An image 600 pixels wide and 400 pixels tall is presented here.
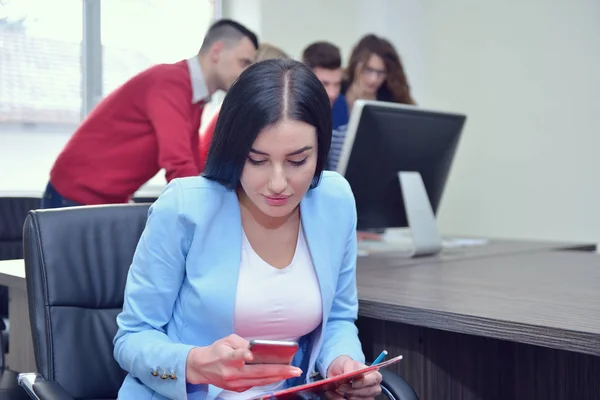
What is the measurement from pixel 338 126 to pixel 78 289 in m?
1.89

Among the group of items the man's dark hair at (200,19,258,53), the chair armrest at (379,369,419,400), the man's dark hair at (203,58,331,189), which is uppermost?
the man's dark hair at (200,19,258,53)

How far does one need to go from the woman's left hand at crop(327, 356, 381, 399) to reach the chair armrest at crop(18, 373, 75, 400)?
47 cm

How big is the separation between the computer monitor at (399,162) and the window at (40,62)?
2468 millimetres

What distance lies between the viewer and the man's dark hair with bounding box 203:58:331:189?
51.0 inches

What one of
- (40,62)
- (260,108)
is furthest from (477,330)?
(40,62)

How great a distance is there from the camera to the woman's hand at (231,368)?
112 centimetres

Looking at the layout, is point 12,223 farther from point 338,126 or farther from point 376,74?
point 376,74

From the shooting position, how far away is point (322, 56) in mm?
3230

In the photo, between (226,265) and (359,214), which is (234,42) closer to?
(359,214)

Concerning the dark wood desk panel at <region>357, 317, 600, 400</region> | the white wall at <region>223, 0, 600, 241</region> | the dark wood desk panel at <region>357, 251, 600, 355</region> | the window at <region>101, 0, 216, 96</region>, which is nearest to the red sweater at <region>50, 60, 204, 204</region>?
the dark wood desk panel at <region>357, 251, 600, 355</region>

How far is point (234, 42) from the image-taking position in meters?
2.83

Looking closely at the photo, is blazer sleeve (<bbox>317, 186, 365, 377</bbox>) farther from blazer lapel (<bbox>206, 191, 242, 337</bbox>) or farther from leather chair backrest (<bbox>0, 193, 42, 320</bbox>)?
leather chair backrest (<bbox>0, 193, 42, 320</bbox>)

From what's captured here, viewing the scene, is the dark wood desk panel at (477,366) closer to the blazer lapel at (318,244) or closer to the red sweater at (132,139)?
the blazer lapel at (318,244)

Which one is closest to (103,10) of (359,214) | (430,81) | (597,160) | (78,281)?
(430,81)
